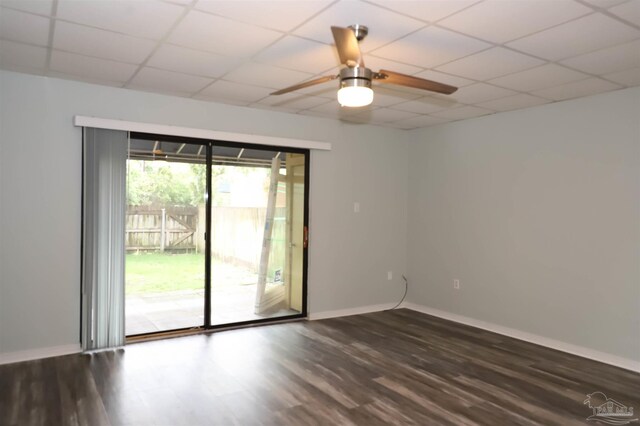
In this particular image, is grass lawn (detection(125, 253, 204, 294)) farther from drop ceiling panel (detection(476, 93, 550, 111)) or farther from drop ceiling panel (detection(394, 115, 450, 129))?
drop ceiling panel (detection(476, 93, 550, 111))

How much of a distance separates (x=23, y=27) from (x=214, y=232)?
2555 mm

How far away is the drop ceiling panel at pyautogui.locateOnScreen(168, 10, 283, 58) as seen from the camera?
2676 mm

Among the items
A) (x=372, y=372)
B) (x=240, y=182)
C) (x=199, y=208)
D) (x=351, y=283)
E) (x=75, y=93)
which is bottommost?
(x=372, y=372)

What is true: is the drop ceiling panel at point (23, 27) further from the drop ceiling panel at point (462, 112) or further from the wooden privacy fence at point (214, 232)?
the drop ceiling panel at point (462, 112)

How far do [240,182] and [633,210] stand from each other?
3.90 metres

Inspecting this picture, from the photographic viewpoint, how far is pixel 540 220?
454cm

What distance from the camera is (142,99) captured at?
4.26 metres

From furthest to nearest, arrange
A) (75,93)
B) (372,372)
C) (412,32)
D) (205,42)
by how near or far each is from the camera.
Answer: (75,93)
(372,372)
(205,42)
(412,32)

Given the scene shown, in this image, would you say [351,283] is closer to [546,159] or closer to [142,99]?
[546,159]

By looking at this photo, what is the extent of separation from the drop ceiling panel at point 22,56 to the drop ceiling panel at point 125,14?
2.38 ft

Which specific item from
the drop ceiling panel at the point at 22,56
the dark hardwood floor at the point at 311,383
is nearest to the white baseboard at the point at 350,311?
the dark hardwood floor at the point at 311,383

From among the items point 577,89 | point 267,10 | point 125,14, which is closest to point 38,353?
point 125,14

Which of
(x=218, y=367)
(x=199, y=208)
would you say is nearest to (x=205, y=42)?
(x=199, y=208)

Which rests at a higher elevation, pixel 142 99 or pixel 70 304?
pixel 142 99
